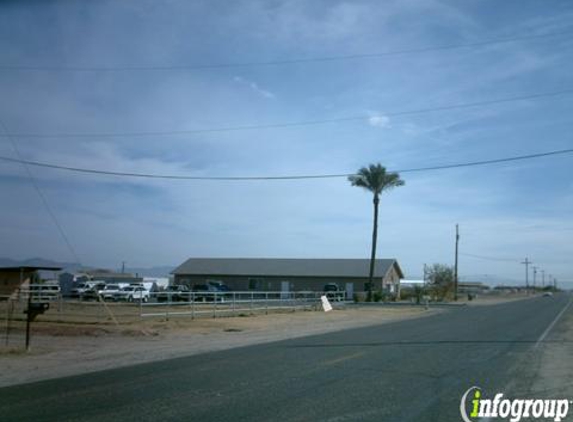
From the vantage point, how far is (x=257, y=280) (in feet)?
282

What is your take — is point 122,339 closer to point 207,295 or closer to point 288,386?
point 288,386

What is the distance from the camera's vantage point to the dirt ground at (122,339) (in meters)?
15.4

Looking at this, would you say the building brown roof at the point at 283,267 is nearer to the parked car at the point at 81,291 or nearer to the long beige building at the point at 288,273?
the long beige building at the point at 288,273

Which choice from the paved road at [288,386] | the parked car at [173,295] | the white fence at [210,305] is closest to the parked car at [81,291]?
the white fence at [210,305]

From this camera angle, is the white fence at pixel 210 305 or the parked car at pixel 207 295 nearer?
the white fence at pixel 210 305

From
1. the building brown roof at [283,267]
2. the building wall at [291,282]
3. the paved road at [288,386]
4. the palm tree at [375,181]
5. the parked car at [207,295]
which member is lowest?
the paved road at [288,386]

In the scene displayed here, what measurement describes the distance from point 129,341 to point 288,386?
11.4 metres

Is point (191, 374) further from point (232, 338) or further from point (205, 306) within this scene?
point (205, 306)

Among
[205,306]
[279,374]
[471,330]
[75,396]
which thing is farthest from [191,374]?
[205,306]

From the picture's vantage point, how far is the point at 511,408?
9961mm

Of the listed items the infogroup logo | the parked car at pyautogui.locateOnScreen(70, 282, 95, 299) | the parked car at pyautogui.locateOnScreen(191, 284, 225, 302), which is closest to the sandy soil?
the parked car at pyautogui.locateOnScreen(191, 284, 225, 302)

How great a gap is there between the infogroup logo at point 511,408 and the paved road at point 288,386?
0.74 feet

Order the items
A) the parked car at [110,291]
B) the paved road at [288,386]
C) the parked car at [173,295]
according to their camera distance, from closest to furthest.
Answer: the paved road at [288,386]
the parked car at [173,295]
the parked car at [110,291]

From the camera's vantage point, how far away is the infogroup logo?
9453 mm
